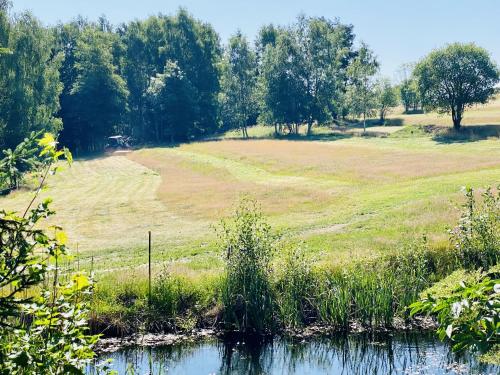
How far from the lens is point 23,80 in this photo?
2421 inches

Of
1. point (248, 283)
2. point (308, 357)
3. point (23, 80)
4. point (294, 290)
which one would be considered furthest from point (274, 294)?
point (23, 80)

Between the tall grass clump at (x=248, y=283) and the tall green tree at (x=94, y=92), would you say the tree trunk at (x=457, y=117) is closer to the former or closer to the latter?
the tall green tree at (x=94, y=92)

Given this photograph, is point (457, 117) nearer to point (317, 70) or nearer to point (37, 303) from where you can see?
point (317, 70)

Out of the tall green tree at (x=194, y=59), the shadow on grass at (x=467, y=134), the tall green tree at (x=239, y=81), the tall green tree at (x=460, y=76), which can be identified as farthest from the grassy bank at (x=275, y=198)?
the tall green tree at (x=239, y=81)

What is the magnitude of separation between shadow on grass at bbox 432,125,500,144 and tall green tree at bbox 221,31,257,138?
146ft

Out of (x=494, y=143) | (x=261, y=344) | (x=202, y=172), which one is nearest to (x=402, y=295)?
(x=261, y=344)

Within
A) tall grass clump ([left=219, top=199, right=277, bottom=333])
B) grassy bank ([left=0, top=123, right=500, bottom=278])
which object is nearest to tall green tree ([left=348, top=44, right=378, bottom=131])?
grassy bank ([left=0, top=123, right=500, bottom=278])

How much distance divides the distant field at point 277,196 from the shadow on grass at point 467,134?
1.72 m

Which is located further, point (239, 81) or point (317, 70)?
point (239, 81)

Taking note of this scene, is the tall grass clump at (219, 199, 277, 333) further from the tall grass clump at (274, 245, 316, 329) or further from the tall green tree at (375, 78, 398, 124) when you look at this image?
the tall green tree at (375, 78, 398, 124)

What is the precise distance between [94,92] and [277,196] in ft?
223

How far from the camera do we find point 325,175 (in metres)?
51.4

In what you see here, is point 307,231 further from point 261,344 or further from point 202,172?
point 202,172

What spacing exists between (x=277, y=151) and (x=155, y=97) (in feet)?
130
